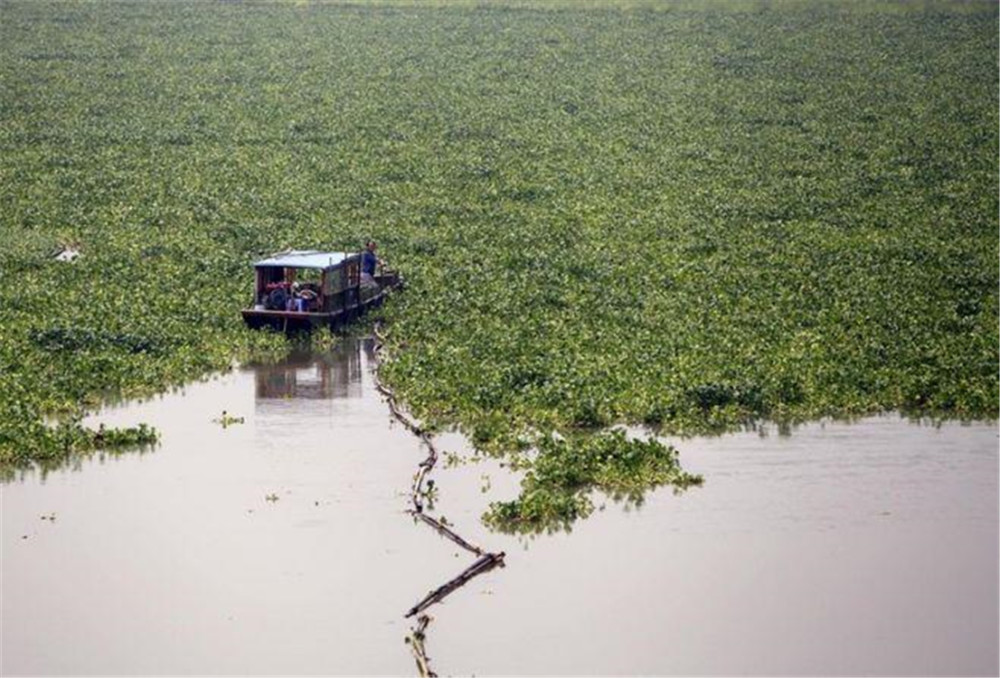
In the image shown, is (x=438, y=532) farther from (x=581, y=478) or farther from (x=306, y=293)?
(x=306, y=293)

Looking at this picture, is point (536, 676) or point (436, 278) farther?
point (436, 278)

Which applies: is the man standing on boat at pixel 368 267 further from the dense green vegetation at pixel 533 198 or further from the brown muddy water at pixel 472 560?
the brown muddy water at pixel 472 560

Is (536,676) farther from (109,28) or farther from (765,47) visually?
(109,28)

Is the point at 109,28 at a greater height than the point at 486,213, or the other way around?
the point at 109,28

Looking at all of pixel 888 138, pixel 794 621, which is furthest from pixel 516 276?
pixel 888 138

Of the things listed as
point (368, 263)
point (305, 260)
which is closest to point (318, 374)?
point (305, 260)

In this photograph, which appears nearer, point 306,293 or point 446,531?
point 446,531
